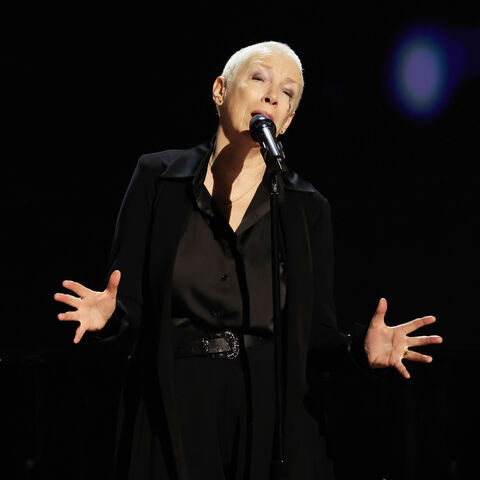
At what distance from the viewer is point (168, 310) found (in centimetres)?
179

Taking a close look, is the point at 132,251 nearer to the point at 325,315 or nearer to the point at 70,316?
the point at 70,316

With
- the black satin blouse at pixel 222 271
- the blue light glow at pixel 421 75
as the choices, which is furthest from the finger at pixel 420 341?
the blue light glow at pixel 421 75

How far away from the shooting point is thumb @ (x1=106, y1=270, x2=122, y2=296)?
5.68 ft

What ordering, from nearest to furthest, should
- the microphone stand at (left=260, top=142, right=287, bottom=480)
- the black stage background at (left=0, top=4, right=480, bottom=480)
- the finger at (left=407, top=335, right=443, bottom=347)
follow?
1. the microphone stand at (left=260, top=142, right=287, bottom=480)
2. the finger at (left=407, top=335, right=443, bottom=347)
3. the black stage background at (left=0, top=4, right=480, bottom=480)

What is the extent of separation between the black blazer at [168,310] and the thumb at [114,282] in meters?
0.07

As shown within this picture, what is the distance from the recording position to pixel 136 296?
6.23 feet

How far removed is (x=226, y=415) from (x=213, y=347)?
0.16 metres

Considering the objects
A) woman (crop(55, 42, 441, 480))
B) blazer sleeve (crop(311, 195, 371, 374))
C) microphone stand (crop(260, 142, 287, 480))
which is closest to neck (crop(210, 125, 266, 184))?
woman (crop(55, 42, 441, 480))

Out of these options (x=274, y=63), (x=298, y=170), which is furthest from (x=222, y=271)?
(x=298, y=170)

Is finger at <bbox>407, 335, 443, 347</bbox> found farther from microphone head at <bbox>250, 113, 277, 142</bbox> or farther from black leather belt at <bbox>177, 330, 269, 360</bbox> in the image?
microphone head at <bbox>250, 113, 277, 142</bbox>

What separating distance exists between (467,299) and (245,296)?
235 centimetres

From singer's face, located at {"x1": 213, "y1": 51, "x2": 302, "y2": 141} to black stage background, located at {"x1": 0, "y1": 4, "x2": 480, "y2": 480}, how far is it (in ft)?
5.28

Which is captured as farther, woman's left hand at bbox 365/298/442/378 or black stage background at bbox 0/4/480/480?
black stage background at bbox 0/4/480/480

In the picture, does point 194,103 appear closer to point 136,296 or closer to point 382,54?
point 382,54
